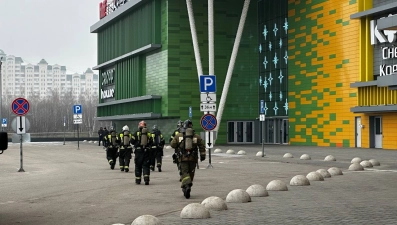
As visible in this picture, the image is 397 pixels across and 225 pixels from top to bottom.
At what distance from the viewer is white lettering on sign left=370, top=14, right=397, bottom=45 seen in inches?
1775

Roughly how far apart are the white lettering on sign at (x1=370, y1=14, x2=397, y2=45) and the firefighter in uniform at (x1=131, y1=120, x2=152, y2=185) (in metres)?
28.5

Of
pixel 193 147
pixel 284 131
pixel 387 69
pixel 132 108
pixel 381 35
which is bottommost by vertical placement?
pixel 284 131

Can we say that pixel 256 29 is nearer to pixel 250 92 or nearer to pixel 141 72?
pixel 250 92

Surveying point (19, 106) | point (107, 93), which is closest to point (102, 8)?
point (107, 93)

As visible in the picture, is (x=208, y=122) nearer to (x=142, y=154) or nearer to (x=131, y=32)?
(x=142, y=154)

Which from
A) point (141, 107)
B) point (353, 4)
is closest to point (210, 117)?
point (353, 4)

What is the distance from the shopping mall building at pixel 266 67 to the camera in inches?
1906

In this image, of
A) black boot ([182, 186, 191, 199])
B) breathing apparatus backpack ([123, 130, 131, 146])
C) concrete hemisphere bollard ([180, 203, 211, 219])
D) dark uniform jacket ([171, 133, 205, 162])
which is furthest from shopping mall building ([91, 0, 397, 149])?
concrete hemisphere bollard ([180, 203, 211, 219])

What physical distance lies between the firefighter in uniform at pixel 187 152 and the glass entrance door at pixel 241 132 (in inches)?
1899

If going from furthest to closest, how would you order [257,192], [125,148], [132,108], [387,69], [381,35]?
[132,108], [381,35], [387,69], [125,148], [257,192]

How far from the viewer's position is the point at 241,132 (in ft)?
213

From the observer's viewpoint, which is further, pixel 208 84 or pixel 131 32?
pixel 131 32

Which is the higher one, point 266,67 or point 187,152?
point 266,67

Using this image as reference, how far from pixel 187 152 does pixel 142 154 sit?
3.80m
